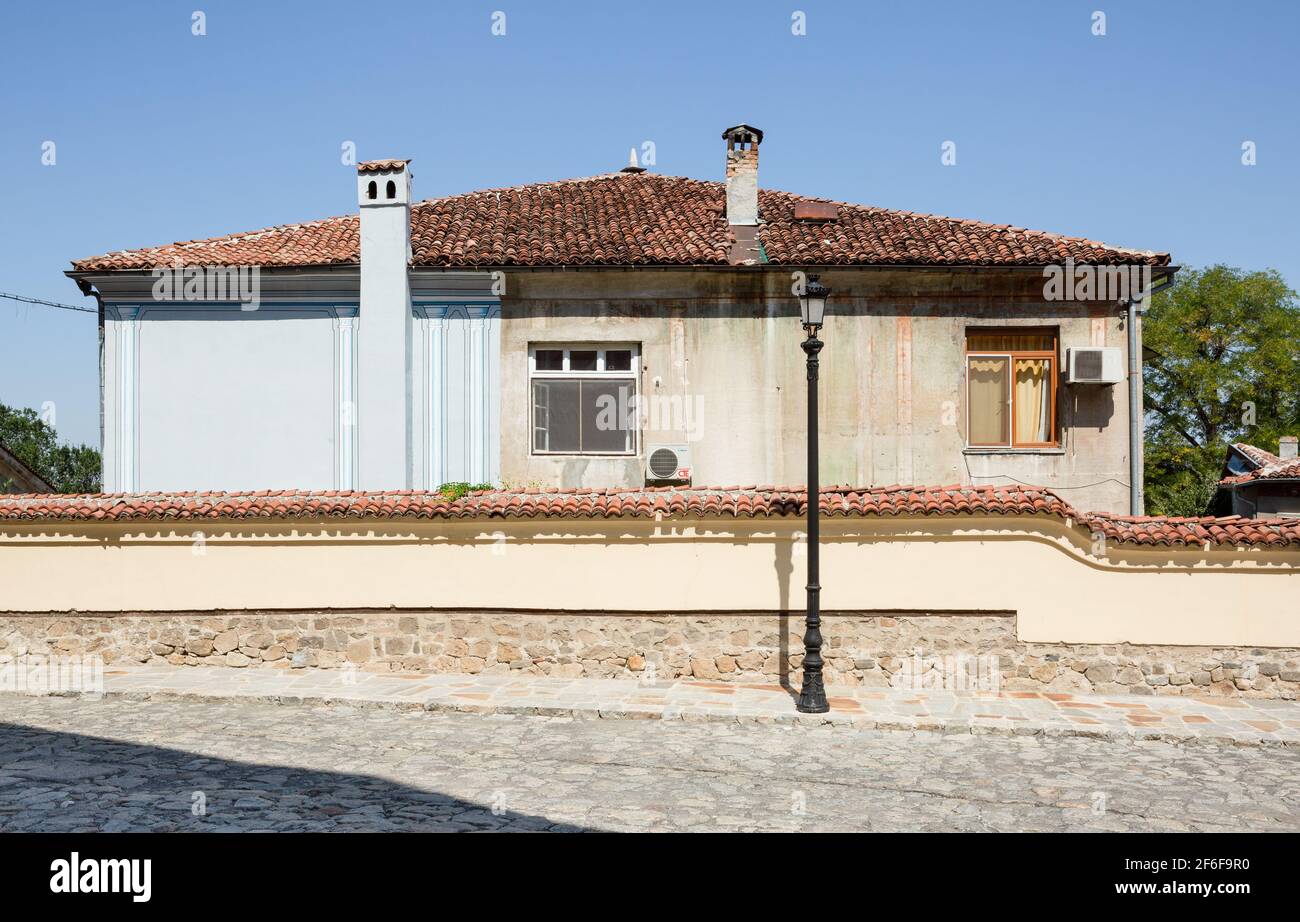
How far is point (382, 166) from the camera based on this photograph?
699 inches

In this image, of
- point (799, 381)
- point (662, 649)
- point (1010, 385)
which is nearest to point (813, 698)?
point (662, 649)

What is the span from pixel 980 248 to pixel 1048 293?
1.33 meters

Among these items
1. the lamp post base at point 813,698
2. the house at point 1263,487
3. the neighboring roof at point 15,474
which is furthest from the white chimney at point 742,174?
the neighboring roof at point 15,474

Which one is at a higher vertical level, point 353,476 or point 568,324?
point 568,324

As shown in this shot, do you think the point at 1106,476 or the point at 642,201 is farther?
the point at 642,201

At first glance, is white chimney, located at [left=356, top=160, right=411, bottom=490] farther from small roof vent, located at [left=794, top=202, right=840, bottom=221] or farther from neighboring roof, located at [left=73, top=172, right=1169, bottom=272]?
small roof vent, located at [left=794, top=202, right=840, bottom=221]

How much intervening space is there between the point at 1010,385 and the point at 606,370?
6.76 metres

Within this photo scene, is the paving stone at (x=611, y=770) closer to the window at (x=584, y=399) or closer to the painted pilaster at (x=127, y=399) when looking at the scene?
the window at (x=584, y=399)

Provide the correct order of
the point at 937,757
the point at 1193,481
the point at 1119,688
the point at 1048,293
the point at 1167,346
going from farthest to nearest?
the point at 1167,346 < the point at 1193,481 < the point at 1048,293 < the point at 1119,688 < the point at 937,757

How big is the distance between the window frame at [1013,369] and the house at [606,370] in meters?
0.04
